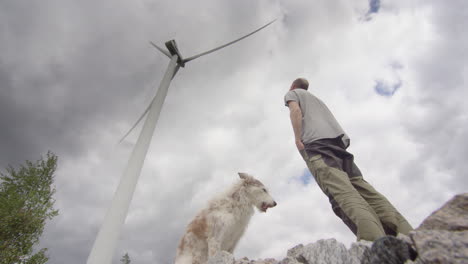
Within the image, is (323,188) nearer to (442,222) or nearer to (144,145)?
(442,222)

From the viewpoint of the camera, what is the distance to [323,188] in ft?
13.3

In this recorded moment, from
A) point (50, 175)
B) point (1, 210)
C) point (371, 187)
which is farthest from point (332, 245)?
point (50, 175)

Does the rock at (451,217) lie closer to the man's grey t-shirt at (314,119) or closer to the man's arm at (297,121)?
the man's grey t-shirt at (314,119)

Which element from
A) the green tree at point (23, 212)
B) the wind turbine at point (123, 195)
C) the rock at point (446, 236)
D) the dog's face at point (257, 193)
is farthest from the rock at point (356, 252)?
the green tree at point (23, 212)

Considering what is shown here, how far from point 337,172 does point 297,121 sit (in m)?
1.25

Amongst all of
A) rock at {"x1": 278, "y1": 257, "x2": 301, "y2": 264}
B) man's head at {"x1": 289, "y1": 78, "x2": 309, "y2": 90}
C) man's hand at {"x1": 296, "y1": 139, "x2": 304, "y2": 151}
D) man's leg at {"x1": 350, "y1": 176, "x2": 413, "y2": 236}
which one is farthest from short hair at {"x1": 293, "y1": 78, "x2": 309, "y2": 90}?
rock at {"x1": 278, "y1": 257, "x2": 301, "y2": 264}

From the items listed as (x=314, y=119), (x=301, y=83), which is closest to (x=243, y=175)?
(x=301, y=83)

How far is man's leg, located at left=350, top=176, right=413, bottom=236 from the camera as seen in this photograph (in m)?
3.72

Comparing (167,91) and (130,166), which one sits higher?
(167,91)

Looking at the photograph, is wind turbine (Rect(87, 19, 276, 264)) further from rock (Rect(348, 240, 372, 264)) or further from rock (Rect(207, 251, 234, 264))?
rock (Rect(348, 240, 372, 264))

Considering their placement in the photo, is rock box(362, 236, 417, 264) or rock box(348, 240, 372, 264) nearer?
rock box(362, 236, 417, 264)

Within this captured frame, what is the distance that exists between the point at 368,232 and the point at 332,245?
36.4 inches

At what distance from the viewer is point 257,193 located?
746 cm

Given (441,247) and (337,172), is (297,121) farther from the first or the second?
(441,247)
